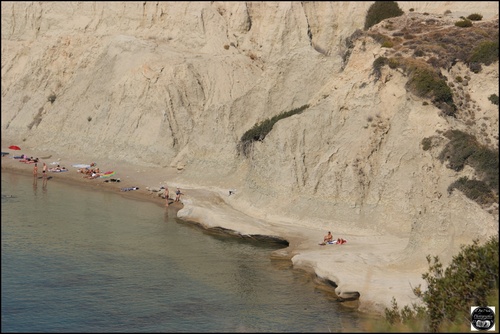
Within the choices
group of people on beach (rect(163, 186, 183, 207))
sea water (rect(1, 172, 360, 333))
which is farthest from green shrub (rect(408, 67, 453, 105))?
group of people on beach (rect(163, 186, 183, 207))

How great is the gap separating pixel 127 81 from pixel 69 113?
715cm

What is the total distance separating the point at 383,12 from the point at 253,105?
12900 mm

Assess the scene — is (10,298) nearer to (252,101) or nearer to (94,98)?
(252,101)

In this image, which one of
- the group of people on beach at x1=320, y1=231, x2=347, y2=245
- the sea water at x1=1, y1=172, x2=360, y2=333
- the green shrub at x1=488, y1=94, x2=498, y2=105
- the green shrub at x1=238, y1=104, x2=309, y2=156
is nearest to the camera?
the sea water at x1=1, y1=172, x2=360, y2=333

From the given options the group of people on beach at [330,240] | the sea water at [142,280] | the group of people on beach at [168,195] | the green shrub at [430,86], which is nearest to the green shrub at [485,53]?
the green shrub at [430,86]

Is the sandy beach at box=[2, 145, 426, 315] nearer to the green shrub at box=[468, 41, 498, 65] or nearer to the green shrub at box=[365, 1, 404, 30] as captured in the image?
the green shrub at box=[468, 41, 498, 65]

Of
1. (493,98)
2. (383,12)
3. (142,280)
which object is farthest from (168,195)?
(493,98)

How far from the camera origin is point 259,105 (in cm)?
5706

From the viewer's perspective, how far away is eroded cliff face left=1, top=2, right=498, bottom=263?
4019 cm

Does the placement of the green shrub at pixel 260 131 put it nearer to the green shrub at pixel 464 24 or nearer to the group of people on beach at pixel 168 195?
the group of people on beach at pixel 168 195

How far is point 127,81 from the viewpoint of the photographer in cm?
6575

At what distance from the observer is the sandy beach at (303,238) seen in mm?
31594

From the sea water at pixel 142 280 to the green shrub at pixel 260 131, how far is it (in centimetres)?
802

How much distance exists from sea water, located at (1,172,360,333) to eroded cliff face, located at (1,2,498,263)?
5.56m
